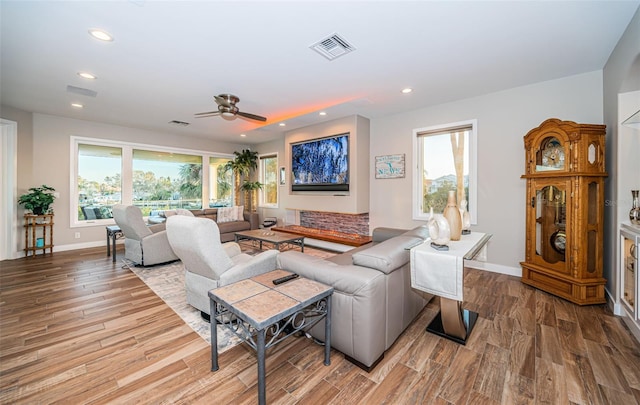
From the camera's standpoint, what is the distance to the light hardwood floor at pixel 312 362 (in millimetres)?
1570

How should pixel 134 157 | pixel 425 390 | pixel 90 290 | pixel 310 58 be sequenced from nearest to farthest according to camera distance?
pixel 425 390, pixel 310 58, pixel 90 290, pixel 134 157

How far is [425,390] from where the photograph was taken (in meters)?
1.61

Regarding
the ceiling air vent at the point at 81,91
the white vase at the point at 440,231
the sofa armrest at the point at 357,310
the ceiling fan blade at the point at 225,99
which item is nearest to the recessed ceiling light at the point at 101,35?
the ceiling fan blade at the point at 225,99

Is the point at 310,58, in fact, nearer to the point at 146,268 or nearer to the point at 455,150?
the point at 455,150

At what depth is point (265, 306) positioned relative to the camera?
150 centimetres

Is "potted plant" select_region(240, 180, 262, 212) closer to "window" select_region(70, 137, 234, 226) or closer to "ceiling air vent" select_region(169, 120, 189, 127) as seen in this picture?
"window" select_region(70, 137, 234, 226)

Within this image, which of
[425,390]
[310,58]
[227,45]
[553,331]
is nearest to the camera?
[425,390]

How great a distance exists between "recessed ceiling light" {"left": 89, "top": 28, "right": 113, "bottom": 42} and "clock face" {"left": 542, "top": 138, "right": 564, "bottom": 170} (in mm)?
5047

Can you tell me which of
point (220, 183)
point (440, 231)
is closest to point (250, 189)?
point (220, 183)

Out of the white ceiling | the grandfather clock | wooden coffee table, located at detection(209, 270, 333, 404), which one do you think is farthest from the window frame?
the grandfather clock

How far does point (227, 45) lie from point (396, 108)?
3023 mm

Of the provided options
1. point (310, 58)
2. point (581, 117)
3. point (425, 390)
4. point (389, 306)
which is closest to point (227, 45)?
point (310, 58)

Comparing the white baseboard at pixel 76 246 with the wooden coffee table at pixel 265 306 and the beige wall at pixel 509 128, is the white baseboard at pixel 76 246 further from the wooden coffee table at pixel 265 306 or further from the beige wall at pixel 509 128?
the beige wall at pixel 509 128

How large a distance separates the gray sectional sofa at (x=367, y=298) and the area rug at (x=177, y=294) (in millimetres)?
786
